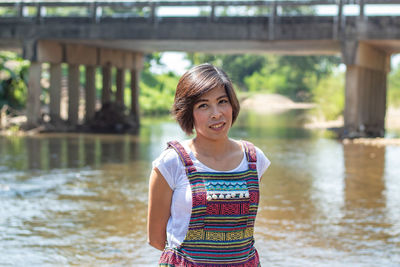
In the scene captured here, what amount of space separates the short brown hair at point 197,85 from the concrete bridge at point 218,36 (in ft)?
51.9

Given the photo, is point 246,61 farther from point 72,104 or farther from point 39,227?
point 39,227

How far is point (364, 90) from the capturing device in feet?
68.2

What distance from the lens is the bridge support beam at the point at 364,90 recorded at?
19220mm

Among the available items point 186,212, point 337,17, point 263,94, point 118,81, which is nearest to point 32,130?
point 118,81

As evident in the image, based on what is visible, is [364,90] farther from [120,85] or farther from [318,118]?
[318,118]

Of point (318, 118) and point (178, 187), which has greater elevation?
point (178, 187)

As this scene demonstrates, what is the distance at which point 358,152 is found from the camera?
16.5m

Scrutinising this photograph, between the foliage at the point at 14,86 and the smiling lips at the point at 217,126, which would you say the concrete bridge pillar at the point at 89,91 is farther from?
the smiling lips at the point at 217,126

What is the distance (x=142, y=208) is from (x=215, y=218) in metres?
6.23

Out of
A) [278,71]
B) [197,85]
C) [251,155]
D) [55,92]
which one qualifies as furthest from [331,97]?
[278,71]

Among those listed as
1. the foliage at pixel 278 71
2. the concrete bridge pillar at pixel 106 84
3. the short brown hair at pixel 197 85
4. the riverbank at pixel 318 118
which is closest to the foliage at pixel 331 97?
the riverbank at pixel 318 118

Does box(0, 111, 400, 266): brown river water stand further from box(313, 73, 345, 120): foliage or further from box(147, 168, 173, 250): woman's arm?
box(313, 73, 345, 120): foliage

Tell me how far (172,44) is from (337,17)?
5.96 meters

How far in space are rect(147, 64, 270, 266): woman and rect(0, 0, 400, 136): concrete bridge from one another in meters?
15.8
